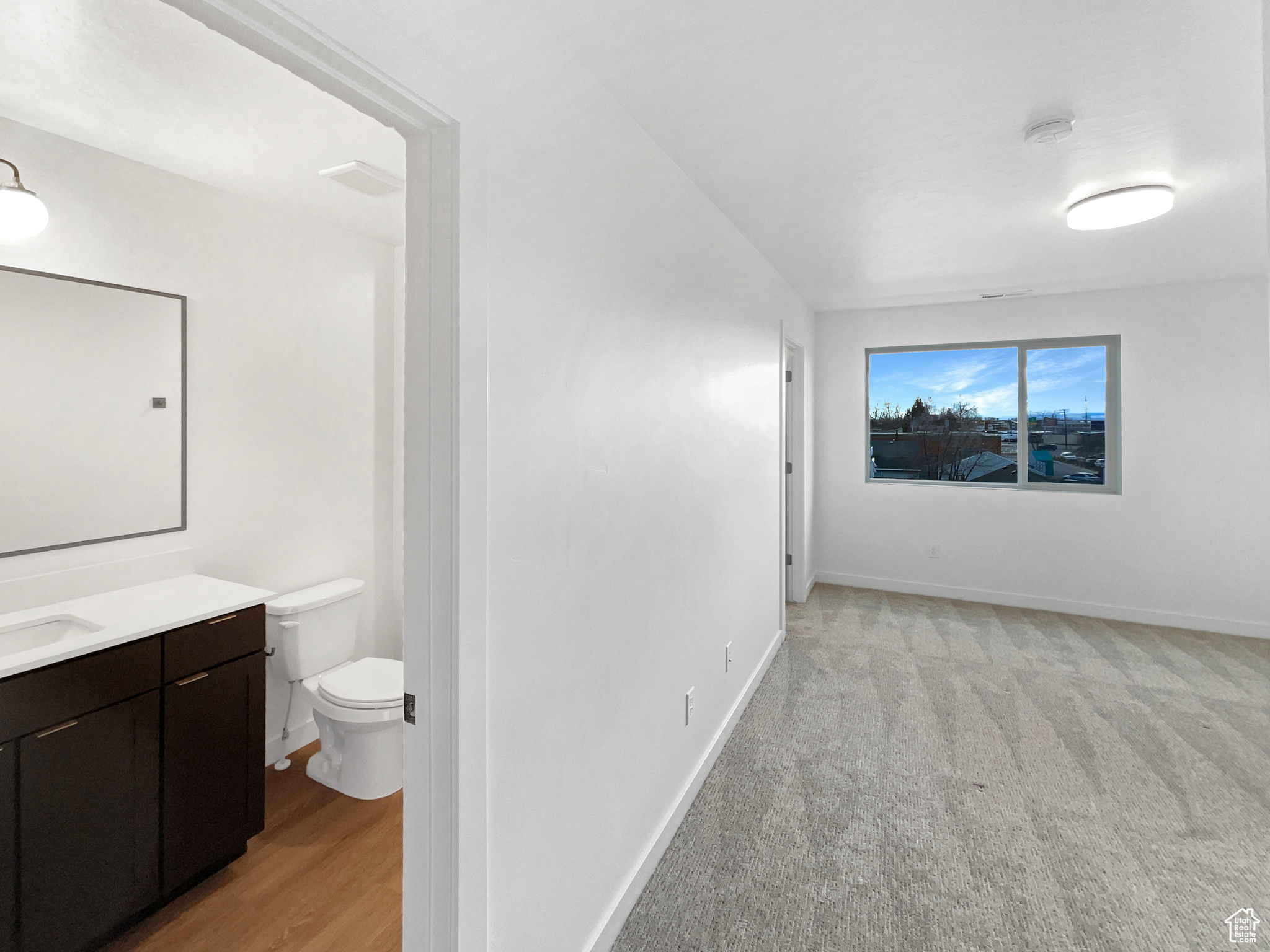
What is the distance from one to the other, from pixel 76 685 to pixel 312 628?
40.2 inches

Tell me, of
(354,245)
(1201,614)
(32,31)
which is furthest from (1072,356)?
(32,31)

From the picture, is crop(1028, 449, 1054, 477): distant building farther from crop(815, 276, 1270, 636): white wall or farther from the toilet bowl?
the toilet bowl

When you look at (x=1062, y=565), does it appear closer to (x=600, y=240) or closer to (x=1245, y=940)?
(x=1245, y=940)

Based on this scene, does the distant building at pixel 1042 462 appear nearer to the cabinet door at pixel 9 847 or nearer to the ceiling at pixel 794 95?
the ceiling at pixel 794 95

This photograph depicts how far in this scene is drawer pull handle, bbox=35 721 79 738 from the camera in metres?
1.52

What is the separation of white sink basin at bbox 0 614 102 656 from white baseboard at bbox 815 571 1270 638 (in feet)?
16.2

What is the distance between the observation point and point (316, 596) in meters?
2.64

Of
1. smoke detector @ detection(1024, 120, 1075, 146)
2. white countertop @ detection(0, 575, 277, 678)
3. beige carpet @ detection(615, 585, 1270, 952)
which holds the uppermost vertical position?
smoke detector @ detection(1024, 120, 1075, 146)

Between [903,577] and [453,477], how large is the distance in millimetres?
4880

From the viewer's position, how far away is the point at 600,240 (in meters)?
1.62

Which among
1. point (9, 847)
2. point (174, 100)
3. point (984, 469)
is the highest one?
point (174, 100)

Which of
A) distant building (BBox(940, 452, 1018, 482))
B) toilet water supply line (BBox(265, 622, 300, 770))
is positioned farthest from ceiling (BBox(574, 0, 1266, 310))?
toilet water supply line (BBox(265, 622, 300, 770))

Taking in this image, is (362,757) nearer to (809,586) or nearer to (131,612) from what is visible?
(131,612)

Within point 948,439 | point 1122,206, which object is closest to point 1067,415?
point 948,439
